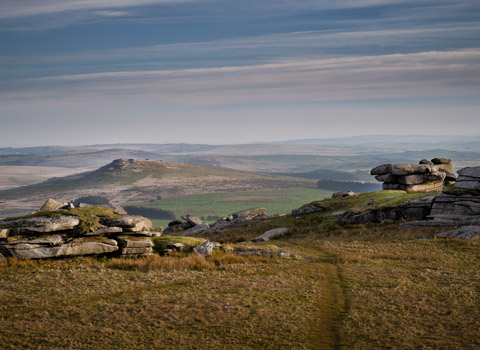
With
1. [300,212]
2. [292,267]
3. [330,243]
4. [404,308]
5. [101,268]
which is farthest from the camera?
[300,212]

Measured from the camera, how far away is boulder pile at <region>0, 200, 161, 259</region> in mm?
27281

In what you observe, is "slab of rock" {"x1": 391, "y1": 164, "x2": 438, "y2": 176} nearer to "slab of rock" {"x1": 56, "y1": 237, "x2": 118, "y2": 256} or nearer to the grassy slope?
the grassy slope

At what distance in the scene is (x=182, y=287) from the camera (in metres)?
22.7

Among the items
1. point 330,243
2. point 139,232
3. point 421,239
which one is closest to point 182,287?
point 139,232

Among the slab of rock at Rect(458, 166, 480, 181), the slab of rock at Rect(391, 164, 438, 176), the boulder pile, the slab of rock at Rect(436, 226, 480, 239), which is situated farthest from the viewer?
the slab of rock at Rect(391, 164, 438, 176)

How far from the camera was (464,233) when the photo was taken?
36.0 m

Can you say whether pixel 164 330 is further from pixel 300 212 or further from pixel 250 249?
pixel 300 212

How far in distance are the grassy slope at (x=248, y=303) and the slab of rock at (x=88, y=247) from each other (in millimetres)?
1065

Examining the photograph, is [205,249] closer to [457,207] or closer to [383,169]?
[457,207]

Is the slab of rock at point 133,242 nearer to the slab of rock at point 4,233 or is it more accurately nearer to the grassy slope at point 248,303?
the grassy slope at point 248,303

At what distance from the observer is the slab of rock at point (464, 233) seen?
35.3 m

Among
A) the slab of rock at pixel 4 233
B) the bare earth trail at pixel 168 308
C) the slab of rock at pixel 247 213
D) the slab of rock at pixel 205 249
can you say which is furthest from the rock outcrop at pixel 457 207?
the slab of rock at pixel 247 213

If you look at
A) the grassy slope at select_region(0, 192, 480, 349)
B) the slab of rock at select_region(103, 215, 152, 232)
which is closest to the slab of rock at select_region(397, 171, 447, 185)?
the grassy slope at select_region(0, 192, 480, 349)

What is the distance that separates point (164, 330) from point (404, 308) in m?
11.4
